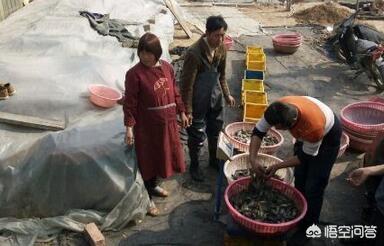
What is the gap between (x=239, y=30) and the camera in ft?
40.1

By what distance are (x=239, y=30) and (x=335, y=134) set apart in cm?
921

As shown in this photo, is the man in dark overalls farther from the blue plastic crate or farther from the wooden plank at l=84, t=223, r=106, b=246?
the blue plastic crate

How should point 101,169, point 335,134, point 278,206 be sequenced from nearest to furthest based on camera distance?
point 335,134
point 278,206
point 101,169

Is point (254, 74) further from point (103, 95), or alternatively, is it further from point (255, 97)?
point (103, 95)

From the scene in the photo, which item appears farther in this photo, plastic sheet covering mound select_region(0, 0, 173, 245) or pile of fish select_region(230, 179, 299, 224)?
plastic sheet covering mound select_region(0, 0, 173, 245)

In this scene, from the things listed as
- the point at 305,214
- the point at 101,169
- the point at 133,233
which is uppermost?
the point at 101,169

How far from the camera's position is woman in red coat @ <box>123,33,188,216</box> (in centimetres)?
383

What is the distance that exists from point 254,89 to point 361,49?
2931 millimetres

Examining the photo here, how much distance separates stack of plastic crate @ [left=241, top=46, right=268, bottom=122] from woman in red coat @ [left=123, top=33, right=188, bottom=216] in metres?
2.18

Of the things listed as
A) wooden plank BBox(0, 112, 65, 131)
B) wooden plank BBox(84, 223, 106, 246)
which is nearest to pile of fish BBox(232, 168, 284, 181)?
wooden plank BBox(84, 223, 106, 246)

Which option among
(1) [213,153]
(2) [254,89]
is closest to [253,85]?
(2) [254,89]

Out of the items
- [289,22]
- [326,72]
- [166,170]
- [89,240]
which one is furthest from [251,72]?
[289,22]

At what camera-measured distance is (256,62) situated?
8.42 meters

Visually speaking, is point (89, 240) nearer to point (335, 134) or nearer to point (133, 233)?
point (133, 233)
